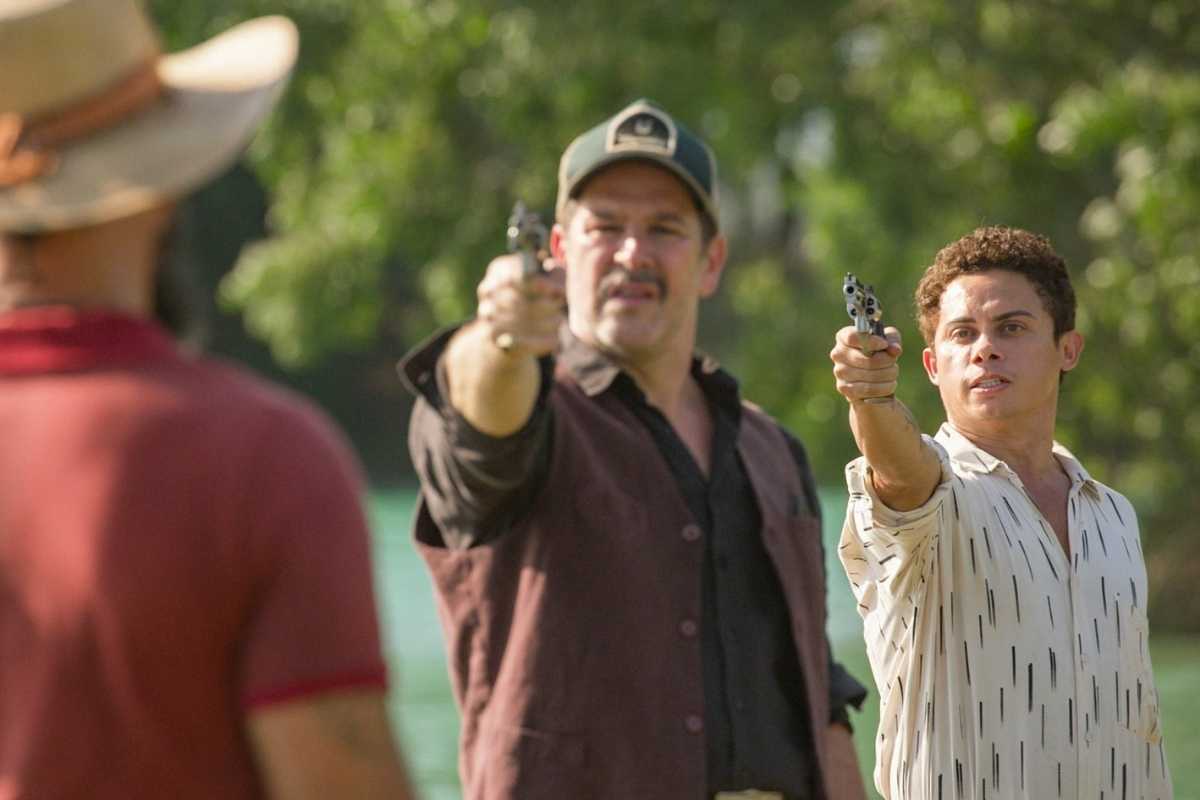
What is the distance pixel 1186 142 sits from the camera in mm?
12070

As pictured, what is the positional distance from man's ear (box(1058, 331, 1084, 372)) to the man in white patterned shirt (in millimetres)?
54

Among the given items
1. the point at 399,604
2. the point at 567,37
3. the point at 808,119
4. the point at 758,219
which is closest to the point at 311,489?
the point at 567,37

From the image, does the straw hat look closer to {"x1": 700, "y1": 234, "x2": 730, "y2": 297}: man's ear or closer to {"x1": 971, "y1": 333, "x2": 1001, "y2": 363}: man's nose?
{"x1": 700, "y1": 234, "x2": 730, "y2": 297}: man's ear

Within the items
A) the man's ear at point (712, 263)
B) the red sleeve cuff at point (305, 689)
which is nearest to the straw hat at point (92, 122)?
the red sleeve cuff at point (305, 689)

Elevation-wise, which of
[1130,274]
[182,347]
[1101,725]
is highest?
[1130,274]

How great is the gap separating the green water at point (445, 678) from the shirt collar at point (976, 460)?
349cm

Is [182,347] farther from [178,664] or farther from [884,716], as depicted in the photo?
[884,716]

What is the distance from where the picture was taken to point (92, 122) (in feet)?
7.52

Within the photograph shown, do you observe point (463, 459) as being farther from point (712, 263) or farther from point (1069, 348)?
point (1069, 348)

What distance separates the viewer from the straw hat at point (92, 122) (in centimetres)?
222

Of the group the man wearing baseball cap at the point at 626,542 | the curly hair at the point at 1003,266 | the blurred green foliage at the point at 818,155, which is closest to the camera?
the man wearing baseball cap at the point at 626,542

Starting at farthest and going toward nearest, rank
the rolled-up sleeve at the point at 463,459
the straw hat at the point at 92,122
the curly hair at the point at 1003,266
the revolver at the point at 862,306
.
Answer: the curly hair at the point at 1003,266
the revolver at the point at 862,306
the rolled-up sleeve at the point at 463,459
the straw hat at the point at 92,122

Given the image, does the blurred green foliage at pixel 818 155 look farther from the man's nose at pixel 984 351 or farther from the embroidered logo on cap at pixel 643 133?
the embroidered logo on cap at pixel 643 133

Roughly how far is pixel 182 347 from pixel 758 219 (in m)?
19.7
